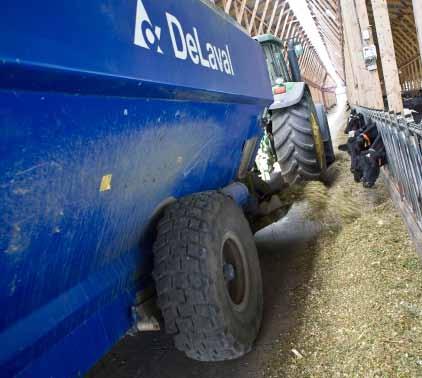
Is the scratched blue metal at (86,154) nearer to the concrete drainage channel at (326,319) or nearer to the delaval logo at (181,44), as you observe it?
the delaval logo at (181,44)

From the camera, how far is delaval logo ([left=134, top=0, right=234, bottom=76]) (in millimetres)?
1590

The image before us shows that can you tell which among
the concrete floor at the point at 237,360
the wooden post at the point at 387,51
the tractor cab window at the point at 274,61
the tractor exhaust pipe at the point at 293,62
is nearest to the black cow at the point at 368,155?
the wooden post at the point at 387,51

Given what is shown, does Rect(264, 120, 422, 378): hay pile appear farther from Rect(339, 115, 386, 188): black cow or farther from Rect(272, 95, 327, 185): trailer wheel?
Rect(272, 95, 327, 185): trailer wheel

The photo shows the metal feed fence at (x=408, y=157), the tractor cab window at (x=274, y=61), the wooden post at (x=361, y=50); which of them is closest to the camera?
the metal feed fence at (x=408, y=157)

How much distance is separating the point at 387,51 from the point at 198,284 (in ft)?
9.86

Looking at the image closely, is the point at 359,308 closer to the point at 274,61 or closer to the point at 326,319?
the point at 326,319

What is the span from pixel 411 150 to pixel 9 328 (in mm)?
2039

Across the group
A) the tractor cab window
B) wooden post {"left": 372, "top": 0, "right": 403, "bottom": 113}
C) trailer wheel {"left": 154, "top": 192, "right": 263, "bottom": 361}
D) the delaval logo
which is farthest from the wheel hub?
the tractor cab window

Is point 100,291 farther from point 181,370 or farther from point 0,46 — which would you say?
point 0,46

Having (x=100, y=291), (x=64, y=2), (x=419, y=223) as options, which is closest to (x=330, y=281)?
(x=419, y=223)

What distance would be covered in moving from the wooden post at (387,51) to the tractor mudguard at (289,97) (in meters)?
1.05

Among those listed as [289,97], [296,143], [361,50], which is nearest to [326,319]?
[296,143]

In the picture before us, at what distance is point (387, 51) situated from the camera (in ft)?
12.6

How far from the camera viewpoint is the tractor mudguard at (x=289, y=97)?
481 centimetres
